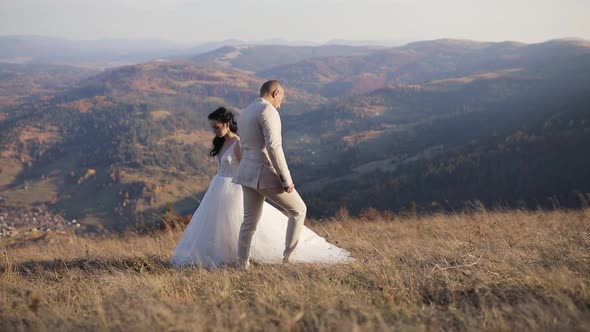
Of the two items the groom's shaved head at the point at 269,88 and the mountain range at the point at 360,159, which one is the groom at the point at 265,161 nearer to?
the groom's shaved head at the point at 269,88

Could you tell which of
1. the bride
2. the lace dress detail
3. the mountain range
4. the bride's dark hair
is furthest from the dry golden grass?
the mountain range

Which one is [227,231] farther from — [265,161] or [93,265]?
[93,265]

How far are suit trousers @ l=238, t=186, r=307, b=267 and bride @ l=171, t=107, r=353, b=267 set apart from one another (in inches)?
21.7

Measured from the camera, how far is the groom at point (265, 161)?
477 cm

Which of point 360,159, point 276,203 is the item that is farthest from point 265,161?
point 360,159

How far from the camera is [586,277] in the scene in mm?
3781

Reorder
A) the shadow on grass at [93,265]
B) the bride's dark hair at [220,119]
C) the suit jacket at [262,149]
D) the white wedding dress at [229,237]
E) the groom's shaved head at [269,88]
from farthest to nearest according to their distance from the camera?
the bride's dark hair at [220,119] < the white wedding dress at [229,237] < the shadow on grass at [93,265] < the groom's shaved head at [269,88] < the suit jacket at [262,149]

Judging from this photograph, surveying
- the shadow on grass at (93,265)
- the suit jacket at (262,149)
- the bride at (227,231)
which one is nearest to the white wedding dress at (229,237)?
the bride at (227,231)

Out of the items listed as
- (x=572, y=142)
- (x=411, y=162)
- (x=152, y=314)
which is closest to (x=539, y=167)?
(x=572, y=142)

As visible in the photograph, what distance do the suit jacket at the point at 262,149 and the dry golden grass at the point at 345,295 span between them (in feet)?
3.29

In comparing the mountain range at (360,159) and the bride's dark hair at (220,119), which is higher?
the bride's dark hair at (220,119)

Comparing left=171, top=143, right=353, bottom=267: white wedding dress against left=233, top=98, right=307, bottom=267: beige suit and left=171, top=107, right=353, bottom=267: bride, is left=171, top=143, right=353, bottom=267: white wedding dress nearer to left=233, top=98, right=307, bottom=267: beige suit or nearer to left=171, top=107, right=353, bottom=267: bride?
left=171, top=107, right=353, bottom=267: bride

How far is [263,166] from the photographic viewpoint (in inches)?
195

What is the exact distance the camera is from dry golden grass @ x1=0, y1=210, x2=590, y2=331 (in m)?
3.15
